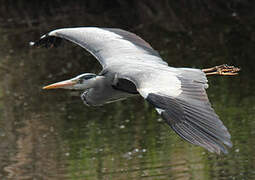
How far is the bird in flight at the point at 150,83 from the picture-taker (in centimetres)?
484

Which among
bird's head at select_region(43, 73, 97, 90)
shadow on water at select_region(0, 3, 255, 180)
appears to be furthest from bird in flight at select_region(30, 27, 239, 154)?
shadow on water at select_region(0, 3, 255, 180)

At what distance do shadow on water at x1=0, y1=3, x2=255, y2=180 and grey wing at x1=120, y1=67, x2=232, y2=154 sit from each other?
2.11 meters

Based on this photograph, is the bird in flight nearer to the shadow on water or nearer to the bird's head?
the bird's head

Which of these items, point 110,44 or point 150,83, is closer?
point 150,83

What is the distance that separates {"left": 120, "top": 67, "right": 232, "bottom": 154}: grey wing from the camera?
4746 millimetres

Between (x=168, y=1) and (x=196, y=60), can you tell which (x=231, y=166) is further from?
(x=168, y=1)

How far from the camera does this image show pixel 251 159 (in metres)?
7.70

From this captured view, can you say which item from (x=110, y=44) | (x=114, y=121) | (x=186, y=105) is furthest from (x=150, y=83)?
(x=114, y=121)

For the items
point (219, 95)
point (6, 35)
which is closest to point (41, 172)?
point (219, 95)

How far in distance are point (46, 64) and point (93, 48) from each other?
610 cm

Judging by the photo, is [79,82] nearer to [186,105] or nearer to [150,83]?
[150,83]

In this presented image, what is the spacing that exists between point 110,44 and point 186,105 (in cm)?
210

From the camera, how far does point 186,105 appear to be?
510 cm

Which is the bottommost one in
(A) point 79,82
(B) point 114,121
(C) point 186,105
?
(C) point 186,105
